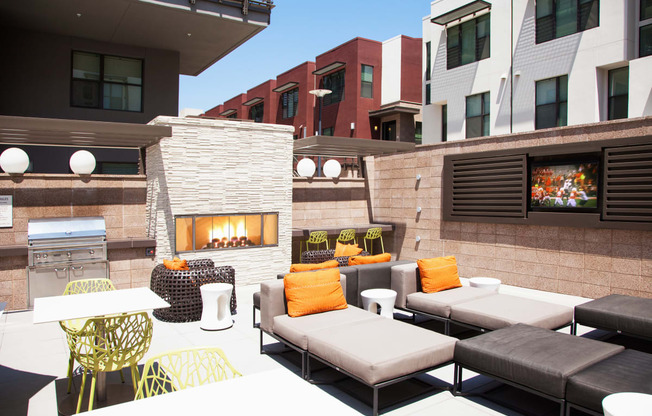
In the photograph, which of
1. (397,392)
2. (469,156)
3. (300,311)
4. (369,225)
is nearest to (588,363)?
(397,392)

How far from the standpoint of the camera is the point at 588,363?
3676 millimetres

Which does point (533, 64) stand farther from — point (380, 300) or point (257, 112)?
point (257, 112)

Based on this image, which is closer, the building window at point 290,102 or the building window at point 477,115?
the building window at point 477,115

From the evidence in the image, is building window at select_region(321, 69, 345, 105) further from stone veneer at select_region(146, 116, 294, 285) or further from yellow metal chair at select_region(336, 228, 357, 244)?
stone veneer at select_region(146, 116, 294, 285)

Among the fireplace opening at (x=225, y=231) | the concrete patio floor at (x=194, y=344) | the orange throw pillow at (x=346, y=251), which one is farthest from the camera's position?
the fireplace opening at (x=225, y=231)

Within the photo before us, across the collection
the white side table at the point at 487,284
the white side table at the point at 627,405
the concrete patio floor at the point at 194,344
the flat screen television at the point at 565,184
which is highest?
the flat screen television at the point at 565,184

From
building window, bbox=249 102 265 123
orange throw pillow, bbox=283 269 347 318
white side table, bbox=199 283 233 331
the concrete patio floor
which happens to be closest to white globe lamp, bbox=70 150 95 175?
the concrete patio floor

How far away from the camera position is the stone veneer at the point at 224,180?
28.6 ft

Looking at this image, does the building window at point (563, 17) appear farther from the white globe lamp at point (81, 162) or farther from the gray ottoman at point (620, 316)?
the white globe lamp at point (81, 162)

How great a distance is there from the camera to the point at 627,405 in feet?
8.38

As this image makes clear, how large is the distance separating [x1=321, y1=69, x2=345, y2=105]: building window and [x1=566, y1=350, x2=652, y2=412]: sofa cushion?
1883 cm

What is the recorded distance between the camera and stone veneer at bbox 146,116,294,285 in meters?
8.70

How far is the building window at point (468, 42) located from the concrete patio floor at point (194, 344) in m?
11.6

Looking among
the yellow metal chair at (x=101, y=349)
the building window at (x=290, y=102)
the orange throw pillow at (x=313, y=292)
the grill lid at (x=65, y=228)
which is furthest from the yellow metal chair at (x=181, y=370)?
the building window at (x=290, y=102)
